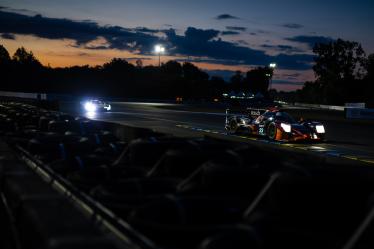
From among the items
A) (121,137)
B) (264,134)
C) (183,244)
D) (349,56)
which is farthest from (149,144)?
(349,56)

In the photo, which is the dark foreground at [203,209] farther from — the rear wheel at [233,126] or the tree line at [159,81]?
the tree line at [159,81]

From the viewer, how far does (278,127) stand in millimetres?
21953

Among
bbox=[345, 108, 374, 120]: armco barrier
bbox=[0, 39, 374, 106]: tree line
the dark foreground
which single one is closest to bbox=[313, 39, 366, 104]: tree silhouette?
bbox=[0, 39, 374, 106]: tree line

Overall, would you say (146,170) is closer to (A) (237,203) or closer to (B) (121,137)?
(A) (237,203)

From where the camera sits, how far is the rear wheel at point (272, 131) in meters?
22.3

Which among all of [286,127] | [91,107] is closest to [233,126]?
[286,127]

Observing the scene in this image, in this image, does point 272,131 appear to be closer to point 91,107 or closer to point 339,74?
point 91,107

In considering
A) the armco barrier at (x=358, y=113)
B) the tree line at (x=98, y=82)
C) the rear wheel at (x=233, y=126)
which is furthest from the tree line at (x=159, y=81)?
the rear wheel at (x=233, y=126)

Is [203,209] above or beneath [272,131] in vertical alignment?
above

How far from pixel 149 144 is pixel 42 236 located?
3963 millimetres

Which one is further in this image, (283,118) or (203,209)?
(283,118)

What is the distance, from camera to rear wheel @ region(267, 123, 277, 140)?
22261 millimetres

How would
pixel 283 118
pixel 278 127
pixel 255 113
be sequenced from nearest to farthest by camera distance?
Result: pixel 278 127 → pixel 283 118 → pixel 255 113

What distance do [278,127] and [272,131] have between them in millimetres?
593
